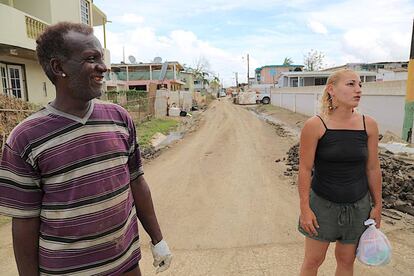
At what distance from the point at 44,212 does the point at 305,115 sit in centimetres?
2301

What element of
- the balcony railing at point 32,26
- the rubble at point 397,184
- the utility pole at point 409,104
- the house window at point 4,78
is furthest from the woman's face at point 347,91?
the house window at point 4,78

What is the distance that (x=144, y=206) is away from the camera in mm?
1979

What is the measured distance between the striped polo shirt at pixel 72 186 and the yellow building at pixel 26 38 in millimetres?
8945

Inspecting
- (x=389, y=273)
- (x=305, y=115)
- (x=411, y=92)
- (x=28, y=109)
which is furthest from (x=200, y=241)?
(x=305, y=115)

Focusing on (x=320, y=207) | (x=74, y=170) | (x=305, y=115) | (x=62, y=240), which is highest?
(x=74, y=170)

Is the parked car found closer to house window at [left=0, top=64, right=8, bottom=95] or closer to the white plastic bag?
house window at [left=0, top=64, right=8, bottom=95]

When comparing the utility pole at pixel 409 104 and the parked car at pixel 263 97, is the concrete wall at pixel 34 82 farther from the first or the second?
the parked car at pixel 263 97

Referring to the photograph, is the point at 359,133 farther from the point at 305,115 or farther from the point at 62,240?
the point at 305,115

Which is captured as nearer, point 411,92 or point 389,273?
point 389,273

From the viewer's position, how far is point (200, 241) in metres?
4.19

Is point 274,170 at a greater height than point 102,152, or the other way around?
point 102,152

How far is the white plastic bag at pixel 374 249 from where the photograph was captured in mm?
2264

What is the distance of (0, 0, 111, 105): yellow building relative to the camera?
10297mm

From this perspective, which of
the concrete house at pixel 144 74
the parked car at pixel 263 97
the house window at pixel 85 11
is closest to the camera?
the house window at pixel 85 11
